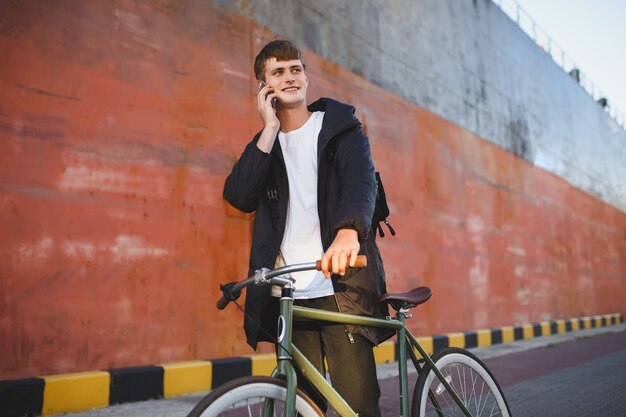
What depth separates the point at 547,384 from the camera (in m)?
4.93

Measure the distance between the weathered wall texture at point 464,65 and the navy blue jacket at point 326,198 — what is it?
410cm

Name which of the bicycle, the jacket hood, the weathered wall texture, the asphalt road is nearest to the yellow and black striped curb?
the asphalt road

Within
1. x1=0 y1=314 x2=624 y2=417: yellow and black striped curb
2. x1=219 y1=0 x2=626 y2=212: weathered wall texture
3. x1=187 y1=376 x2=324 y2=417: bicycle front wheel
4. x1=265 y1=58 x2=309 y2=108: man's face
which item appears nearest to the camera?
x1=187 y1=376 x2=324 y2=417: bicycle front wheel

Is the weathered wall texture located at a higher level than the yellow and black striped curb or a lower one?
higher

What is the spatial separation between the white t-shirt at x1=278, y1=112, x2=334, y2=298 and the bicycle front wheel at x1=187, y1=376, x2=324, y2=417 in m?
0.36

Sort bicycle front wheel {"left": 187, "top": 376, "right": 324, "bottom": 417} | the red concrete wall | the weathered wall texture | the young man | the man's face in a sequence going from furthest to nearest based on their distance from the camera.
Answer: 1. the weathered wall texture
2. the red concrete wall
3. the man's face
4. the young man
5. bicycle front wheel {"left": 187, "top": 376, "right": 324, "bottom": 417}

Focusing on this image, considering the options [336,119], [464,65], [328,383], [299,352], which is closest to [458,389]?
[328,383]

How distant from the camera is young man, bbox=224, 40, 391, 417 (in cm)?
186

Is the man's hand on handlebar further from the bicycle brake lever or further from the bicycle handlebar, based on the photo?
the bicycle brake lever

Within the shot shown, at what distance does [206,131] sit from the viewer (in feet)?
17.3

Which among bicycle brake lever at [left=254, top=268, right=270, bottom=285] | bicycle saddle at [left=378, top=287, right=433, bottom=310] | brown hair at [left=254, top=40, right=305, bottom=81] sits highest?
brown hair at [left=254, top=40, right=305, bottom=81]

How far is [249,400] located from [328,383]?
0.30m

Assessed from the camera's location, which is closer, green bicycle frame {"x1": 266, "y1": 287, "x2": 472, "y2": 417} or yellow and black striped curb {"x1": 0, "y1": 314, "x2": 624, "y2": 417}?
green bicycle frame {"x1": 266, "y1": 287, "x2": 472, "y2": 417}

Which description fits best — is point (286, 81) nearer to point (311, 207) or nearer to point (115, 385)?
point (311, 207)
